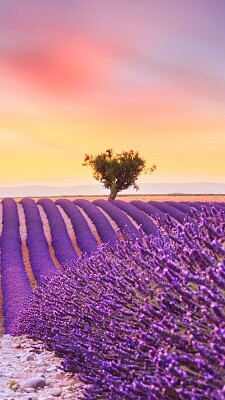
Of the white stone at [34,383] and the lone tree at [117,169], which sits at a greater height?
the lone tree at [117,169]

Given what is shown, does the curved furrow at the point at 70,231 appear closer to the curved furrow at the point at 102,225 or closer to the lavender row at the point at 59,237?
the lavender row at the point at 59,237

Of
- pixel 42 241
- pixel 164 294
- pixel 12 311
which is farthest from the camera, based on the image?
pixel 42 241

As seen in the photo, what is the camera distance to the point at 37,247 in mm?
17188

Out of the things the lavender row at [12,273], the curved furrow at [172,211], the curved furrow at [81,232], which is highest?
the curved furrow at [172,211]

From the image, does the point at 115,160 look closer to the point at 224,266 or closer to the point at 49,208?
the point at 49,208

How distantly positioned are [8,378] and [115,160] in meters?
29.3

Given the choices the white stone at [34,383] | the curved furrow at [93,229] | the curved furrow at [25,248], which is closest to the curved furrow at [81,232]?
the curved furrow at [93,229]

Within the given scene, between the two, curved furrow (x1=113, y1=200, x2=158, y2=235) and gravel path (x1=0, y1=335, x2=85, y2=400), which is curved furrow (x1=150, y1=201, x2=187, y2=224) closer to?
curved furrow (x1=113, y1=200, x2=158, y2=235)

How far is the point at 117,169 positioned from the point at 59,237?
52.8 feet

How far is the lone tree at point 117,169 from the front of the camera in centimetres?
3416

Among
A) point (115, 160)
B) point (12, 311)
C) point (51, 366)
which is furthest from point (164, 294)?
point (115, 160)

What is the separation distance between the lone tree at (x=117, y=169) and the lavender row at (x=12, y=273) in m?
11.8

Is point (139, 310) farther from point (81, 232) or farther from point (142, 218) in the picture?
point (142, 218)

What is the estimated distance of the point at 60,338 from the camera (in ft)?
18.5
